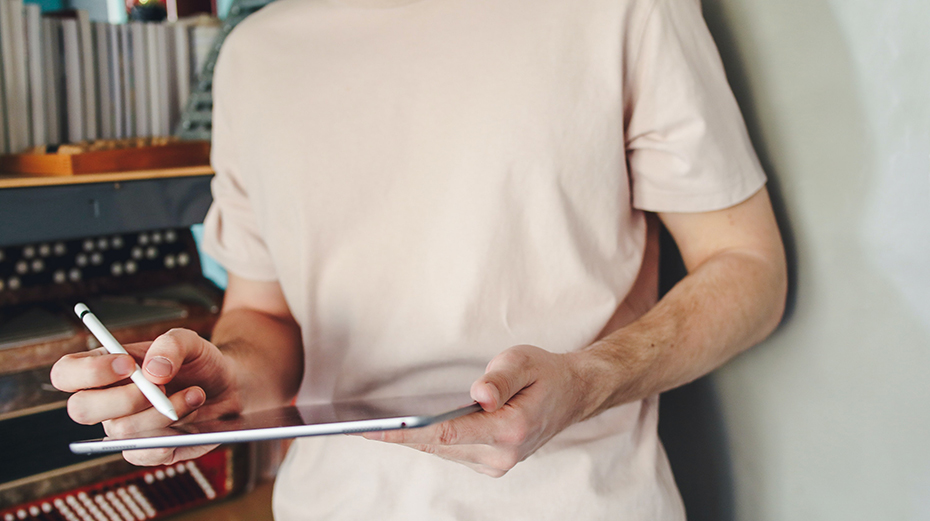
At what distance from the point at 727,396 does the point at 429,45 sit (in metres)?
0.57

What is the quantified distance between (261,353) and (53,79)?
850 millimetres

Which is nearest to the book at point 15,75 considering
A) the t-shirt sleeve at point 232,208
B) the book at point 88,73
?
the book at point 88,73

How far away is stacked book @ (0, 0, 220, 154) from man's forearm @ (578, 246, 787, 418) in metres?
1.20

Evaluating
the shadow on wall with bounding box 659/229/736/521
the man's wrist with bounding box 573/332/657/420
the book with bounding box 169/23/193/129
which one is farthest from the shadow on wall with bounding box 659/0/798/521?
the book with bounding box 169/23/193/129

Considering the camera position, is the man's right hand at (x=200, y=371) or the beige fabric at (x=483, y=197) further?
the beige fabric at (x=483, y=197)

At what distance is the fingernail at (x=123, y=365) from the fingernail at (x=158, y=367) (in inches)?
0.5

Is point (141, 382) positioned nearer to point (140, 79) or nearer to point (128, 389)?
point (128, 389)

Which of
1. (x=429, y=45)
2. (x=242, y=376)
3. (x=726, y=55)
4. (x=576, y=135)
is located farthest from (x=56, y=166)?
(x=726, y=55)

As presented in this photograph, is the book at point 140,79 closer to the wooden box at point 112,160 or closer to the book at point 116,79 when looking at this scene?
the book at point 116,79

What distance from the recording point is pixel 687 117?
660 millimetres

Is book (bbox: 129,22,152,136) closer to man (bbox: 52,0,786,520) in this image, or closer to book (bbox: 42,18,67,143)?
book (bbox: 42,18,67,143)

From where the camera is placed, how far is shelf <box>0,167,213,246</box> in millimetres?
1032

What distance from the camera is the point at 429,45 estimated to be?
2.45ft

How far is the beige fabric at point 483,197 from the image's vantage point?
2.23 feet
